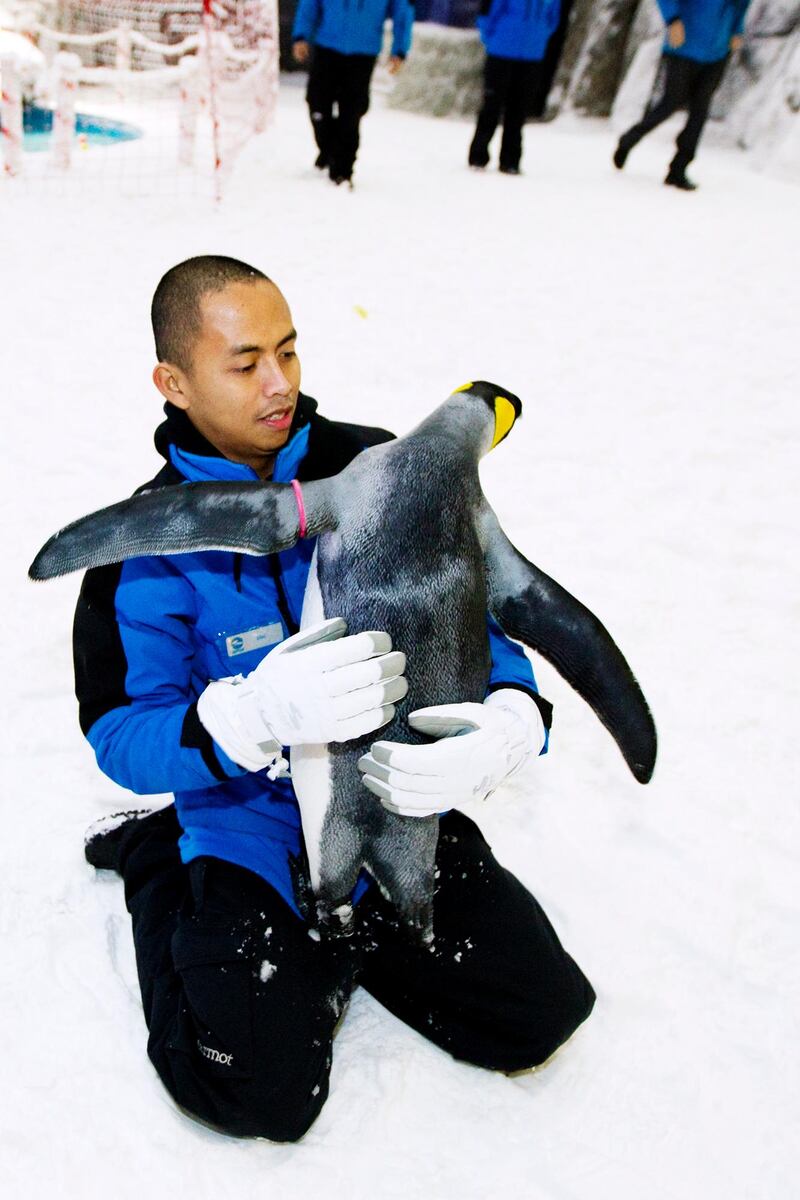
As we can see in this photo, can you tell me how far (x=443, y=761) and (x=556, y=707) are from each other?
0.88 metres

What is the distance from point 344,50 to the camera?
4961mm

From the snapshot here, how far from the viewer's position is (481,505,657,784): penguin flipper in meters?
1.06

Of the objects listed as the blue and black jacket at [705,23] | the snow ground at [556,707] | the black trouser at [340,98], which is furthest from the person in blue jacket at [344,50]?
the blue and black jacket at [705,23]

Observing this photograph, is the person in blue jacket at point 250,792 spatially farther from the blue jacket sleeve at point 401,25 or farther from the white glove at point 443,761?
the blue jacket sleeve at point 401,25

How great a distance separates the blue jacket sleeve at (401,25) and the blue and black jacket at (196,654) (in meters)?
4.81

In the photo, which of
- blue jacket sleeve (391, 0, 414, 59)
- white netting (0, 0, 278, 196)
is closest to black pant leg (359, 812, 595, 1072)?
white netting (0, 0, 278, 196)

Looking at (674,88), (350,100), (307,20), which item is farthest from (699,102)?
(307,20)

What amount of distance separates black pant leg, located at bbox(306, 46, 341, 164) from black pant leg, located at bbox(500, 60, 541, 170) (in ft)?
3.57

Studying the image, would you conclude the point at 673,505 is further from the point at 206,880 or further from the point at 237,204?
the point at 237,204

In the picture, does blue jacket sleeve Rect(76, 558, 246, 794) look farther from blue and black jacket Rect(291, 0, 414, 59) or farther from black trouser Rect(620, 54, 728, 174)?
black trouser Rect(620, 54, 728, 174)

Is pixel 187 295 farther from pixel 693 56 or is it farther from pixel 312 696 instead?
pixel 693 56

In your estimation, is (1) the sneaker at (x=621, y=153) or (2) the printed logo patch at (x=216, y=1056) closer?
(2) the printed logo patch at (x=216, y=1056)

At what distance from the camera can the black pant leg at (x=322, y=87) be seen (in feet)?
16.5

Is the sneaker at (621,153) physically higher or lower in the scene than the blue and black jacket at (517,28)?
lower
